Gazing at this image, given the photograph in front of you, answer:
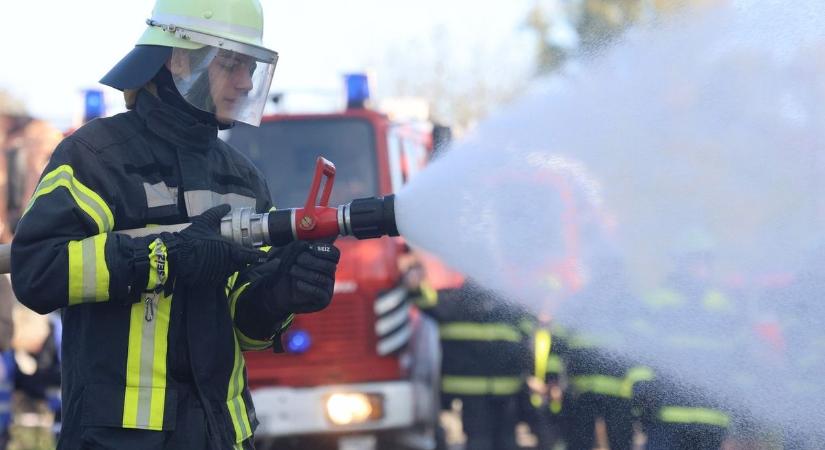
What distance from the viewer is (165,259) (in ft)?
9.26

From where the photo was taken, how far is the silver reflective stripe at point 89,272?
2738mm

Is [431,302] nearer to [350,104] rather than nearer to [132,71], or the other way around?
[350,104]

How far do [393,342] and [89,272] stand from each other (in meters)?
4.24

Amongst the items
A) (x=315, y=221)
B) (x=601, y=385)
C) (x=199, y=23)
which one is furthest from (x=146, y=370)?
(x=601, y=385)

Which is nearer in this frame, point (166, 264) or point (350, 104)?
point (166, 264)

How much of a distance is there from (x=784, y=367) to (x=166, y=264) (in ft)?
7.18

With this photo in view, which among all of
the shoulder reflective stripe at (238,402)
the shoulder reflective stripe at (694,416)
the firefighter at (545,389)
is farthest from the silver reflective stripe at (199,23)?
the firefighter at (545,389)

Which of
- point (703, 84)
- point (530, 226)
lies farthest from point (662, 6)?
point (530, 226)

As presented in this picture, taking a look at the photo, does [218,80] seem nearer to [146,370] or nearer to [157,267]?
[157,267]

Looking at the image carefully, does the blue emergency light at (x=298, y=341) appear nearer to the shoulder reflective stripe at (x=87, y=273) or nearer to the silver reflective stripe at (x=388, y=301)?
the silver reflective stripe at (x=388, y=301)

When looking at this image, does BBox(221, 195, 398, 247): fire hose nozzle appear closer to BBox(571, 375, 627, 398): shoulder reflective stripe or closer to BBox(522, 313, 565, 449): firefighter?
BBox(571, 375, 627, 398): shoulder reflective stripe

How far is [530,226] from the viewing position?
3770mm

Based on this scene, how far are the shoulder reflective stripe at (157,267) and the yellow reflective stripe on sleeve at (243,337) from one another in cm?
39

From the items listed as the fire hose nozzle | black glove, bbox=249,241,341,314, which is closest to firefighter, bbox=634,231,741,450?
the fire hose nozzle
